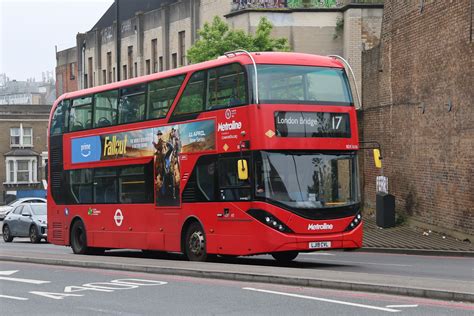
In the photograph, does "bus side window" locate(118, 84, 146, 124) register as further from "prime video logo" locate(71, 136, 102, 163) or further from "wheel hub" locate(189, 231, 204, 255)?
"wheel hub" locate(189, 231, 204, 255)

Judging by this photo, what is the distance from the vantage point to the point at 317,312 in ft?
38.2

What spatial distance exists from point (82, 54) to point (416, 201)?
1731 inches

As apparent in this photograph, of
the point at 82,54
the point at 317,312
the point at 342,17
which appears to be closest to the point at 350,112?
the point at 317,312

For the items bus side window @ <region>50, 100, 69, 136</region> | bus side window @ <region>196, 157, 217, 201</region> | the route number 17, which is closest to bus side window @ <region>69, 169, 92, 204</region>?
bus side window @ <region>50, 100, 69, 136</region>

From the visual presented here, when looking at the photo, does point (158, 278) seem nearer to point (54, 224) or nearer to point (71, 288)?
point (71, 288)

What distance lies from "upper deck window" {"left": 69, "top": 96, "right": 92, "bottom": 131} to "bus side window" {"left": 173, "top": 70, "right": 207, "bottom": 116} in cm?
455

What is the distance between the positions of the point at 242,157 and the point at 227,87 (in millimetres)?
1580

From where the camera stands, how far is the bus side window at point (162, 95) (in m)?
21.4

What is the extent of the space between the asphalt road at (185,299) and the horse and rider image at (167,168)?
4438 millimetres

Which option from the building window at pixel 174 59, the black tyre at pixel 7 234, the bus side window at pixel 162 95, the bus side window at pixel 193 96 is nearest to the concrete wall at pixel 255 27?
the building window at pixel 174 59

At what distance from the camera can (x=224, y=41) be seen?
133 feet

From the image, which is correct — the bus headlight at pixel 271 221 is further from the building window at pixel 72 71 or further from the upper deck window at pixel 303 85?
the building window at pixel 72 71

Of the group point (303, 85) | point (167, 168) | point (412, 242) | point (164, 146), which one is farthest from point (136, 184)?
point (412, 242)

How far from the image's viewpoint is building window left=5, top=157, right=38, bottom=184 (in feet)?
276
